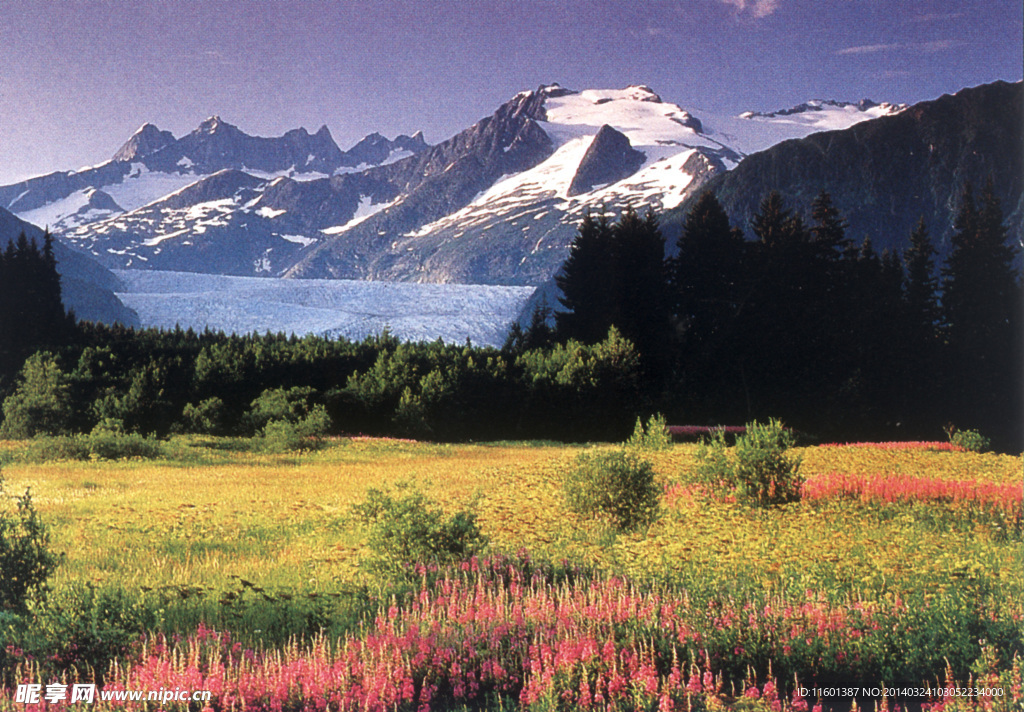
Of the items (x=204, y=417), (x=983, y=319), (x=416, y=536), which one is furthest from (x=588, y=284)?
(x=416, y=536)

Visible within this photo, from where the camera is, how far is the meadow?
5.06m

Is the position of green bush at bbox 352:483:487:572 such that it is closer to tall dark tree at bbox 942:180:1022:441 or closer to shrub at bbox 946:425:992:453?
shrub at bbox 946:425:992:453

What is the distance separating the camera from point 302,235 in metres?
21.5

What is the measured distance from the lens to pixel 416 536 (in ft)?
24.2

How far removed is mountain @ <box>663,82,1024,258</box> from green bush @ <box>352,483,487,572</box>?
933 centimetres

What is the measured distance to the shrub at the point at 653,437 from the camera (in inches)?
445

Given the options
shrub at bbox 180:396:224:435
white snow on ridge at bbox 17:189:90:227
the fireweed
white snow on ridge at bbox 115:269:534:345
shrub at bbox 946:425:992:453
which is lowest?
the fireweed

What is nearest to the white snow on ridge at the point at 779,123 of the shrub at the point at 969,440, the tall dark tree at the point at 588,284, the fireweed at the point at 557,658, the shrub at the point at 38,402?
the tall dark tree at the point at 588,284

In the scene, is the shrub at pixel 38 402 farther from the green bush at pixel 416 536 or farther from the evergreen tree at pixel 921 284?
the evergreen tree at pixel 921 284

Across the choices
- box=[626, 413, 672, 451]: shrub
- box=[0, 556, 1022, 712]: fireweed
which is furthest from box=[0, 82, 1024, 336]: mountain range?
box=[0, 556, 1022, 712]: fireweed

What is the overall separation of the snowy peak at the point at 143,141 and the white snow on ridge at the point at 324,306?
301 inches

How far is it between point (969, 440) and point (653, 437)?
6.63 metres

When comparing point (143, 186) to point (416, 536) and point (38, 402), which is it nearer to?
point (38, 402)

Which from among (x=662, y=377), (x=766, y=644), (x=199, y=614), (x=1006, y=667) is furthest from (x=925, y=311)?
(x=199, y=614)
